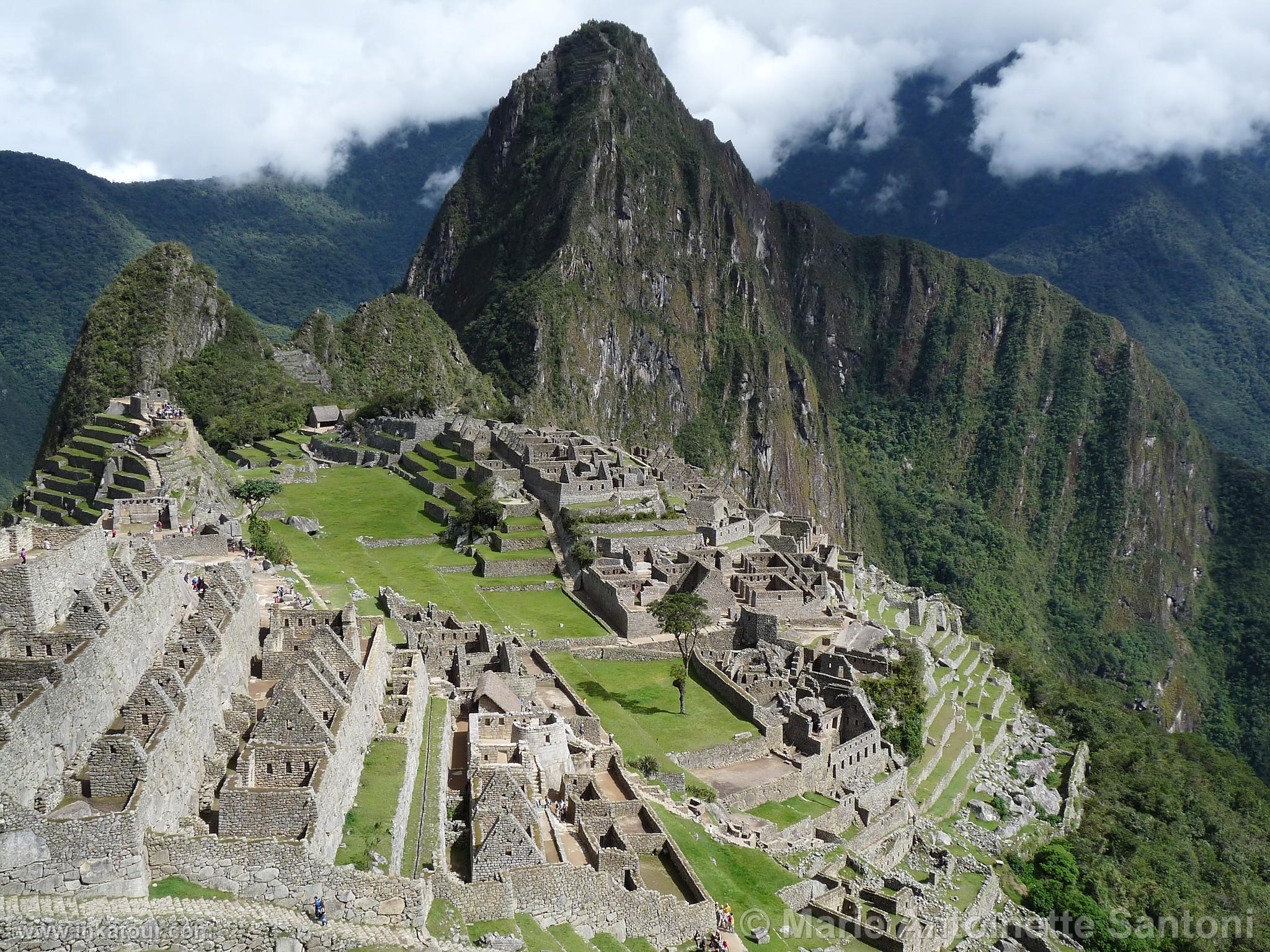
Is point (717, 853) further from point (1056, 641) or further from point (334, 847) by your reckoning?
point (1056, 641)

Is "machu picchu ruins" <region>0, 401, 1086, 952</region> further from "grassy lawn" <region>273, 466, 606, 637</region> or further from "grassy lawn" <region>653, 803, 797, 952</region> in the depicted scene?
"grassy lawn" <region>273, 466, 606, 637</region>

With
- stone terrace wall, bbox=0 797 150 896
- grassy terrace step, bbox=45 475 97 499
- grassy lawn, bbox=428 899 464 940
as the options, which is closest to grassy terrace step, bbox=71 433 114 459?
grassy terrace step, bbox=45 475 97 499

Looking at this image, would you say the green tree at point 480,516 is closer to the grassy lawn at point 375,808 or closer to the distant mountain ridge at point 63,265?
the grassy lawn at point 375,808

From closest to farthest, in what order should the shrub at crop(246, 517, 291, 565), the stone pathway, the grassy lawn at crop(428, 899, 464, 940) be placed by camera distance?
the stone pathway, the grassy lawn at crop(428, 899, 464, 940), the shrub at crop(246, 517, 291, 565)

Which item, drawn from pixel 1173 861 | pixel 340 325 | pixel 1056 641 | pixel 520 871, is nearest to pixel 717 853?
pixel 520 871

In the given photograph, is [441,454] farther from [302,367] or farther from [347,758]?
[347,758]

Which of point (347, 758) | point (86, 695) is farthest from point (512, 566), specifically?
point (86, 695)
